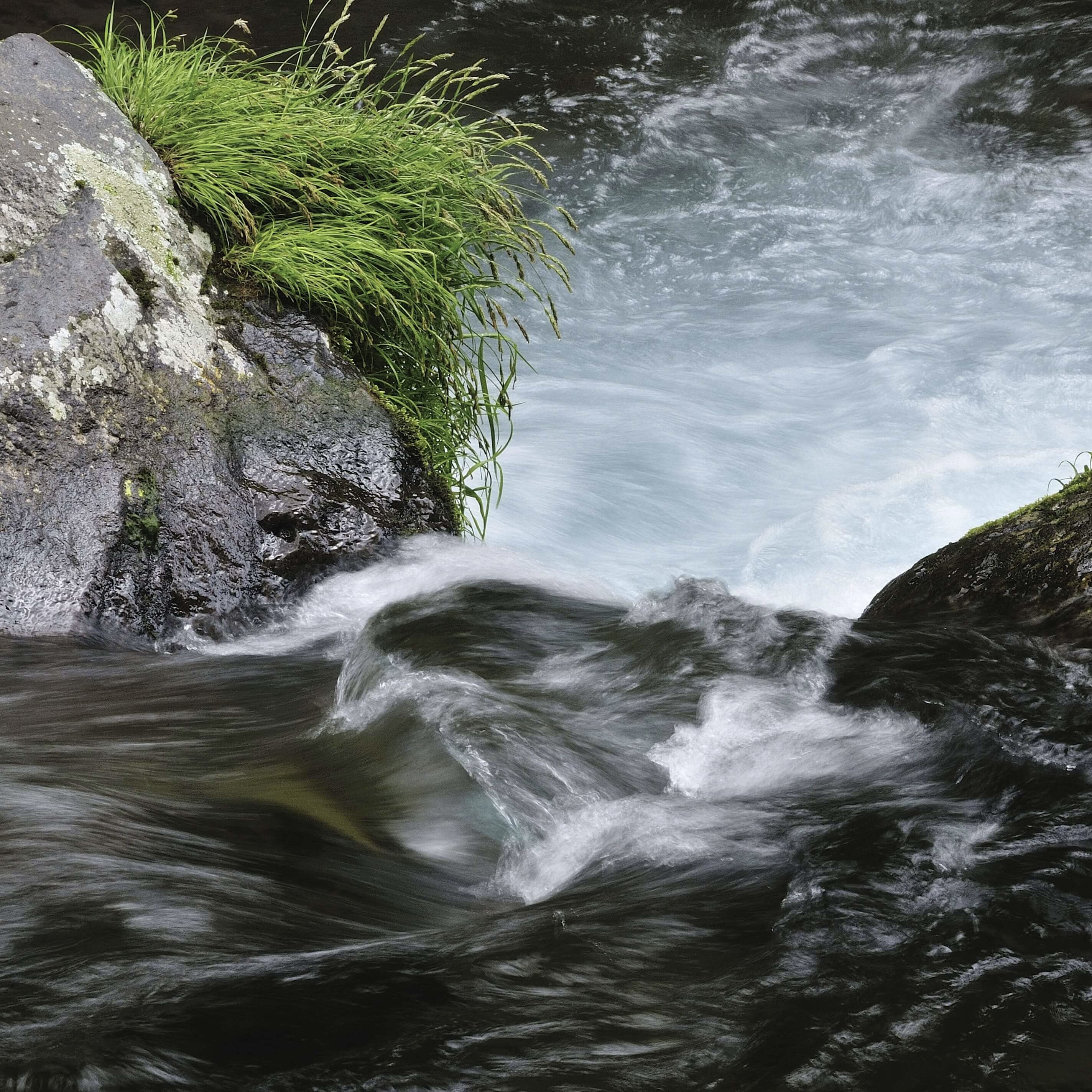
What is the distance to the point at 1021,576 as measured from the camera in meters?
2.98

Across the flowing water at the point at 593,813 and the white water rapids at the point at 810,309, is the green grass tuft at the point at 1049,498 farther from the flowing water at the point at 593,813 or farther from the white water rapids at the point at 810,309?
the white water rapids at the point at 810,309

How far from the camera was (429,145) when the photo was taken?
13.7 ft

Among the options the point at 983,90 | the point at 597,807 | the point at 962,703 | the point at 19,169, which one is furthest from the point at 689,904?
the point at 983,90

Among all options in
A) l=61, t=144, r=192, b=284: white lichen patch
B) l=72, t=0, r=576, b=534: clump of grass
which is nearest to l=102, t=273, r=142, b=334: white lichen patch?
l=61, t=144, r=192, b=284: white lichen patch

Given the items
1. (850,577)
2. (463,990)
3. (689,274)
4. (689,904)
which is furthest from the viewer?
(689,274)

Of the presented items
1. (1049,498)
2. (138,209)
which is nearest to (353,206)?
(138,209)

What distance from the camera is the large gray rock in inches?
131

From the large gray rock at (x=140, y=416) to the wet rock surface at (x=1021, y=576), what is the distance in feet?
5.43

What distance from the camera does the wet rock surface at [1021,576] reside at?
281cm

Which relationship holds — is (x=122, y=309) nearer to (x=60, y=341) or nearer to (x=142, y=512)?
(x=60, y=341)

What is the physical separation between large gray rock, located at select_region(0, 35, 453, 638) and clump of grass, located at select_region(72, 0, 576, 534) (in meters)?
0.16

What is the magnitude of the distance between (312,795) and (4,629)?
52.0 inches

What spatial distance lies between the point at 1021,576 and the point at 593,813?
1.38 metres

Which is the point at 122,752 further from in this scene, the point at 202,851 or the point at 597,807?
the point at 597,807
